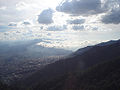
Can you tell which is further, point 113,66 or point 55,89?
point 113,66

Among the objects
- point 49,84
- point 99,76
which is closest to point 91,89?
point 99,76

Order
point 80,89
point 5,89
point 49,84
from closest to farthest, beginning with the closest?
point 80,89 < point 5,89 < point 49,84

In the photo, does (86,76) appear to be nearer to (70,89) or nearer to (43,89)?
(70,89)

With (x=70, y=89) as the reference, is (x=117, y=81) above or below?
above

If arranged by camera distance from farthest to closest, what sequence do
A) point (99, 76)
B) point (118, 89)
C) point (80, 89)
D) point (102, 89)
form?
point (99, 76) < point (80, 89) < point (102, 89) < point (118, 89)

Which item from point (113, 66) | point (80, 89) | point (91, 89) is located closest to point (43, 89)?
point (80, 89)

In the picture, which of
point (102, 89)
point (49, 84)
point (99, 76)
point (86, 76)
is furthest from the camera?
point (49, 84)

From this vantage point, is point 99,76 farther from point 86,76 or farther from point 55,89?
point 55,89

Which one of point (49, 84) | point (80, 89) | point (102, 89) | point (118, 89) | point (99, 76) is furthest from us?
point (49, 84)

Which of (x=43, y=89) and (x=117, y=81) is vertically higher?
(x=117, y=81)
